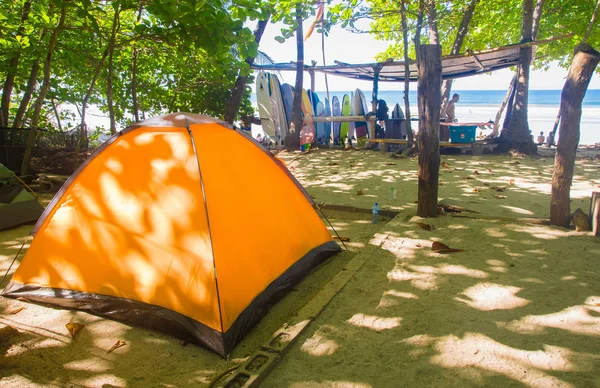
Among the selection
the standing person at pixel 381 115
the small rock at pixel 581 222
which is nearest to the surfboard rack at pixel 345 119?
the standing person at pixel 381 115

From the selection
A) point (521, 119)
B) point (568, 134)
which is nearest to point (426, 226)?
point (568, 134)

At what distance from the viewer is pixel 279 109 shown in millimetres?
12656

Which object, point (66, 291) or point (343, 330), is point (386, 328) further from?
point (66, 291)

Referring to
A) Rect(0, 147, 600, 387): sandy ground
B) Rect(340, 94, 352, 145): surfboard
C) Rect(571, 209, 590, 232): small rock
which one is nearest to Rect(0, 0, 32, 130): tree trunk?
Rect(0, 147, 600, 387): sandy ground

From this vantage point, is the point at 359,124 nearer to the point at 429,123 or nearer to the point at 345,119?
the point at 345,119

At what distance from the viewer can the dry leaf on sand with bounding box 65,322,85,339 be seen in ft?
8.71

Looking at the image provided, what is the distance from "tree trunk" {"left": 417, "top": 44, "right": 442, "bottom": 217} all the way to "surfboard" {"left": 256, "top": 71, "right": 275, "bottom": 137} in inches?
322

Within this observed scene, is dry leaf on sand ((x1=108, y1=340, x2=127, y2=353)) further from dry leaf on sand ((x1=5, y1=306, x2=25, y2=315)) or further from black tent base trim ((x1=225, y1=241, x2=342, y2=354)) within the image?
dry leaf on sand ((x1=5, y1=306, x2=25, y2=315))

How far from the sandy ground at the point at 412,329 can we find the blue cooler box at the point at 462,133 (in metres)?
6.53

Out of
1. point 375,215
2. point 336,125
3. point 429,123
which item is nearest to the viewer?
point 429,123

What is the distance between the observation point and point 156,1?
390cm

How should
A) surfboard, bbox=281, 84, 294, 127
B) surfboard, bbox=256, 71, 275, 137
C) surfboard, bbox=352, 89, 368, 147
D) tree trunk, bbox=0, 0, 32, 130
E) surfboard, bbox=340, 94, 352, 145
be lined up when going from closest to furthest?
tree trunk, bbox=0, 0, 32, 130, surfboard, bbox=256, 71, 275, 137, surfboard, bbox=281, 84, 294, 127, surfboard, bbox=352, 89, 368, 147, surfboard, bbox=340, 94, 352, 145

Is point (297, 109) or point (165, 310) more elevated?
point (297, 109)

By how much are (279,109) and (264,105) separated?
52 cm
